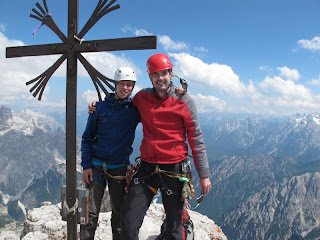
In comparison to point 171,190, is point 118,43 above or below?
above

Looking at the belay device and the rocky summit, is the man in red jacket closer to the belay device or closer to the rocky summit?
the belay device

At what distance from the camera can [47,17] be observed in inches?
271

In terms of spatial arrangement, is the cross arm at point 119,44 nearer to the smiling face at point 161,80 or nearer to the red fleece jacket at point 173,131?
the smiling face at point 161,80

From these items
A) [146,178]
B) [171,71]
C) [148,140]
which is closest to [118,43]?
[171,71]

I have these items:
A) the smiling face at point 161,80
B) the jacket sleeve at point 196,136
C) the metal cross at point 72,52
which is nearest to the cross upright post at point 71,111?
the metal cross at point 72,52

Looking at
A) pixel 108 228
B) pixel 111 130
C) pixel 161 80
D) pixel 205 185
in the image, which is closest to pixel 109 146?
pixel 111 130

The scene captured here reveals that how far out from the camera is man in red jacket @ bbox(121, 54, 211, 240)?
6445 millimetres

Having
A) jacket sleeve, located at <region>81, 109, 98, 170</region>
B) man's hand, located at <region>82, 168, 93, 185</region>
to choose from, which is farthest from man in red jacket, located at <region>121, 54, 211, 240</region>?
jacket sleeve, located at <region>81, 109, 98, 170</region>

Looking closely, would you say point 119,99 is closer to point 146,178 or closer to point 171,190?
point 146,178

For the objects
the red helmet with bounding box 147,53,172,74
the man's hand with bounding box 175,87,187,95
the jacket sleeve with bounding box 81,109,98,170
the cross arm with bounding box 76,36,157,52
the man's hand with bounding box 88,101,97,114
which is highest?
the cross arm with bounding box 76,36,157,52

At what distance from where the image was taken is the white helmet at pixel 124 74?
22.4 ft

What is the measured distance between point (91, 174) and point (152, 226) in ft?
16.3

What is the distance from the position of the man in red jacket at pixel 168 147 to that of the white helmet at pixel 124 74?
0.63 meters

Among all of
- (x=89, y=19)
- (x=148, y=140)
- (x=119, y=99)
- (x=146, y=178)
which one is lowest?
(x=146, y=178)
